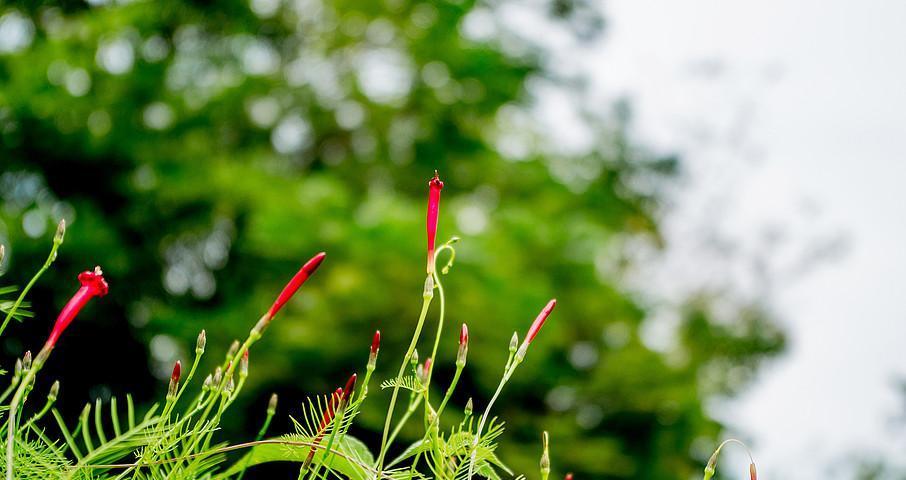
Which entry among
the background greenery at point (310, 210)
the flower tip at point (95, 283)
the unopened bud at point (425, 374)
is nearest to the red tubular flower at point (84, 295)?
the flower tip at point (95, 283)

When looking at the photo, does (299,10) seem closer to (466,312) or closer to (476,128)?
(476,128)

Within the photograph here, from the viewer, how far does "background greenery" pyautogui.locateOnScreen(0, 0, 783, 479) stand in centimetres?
642

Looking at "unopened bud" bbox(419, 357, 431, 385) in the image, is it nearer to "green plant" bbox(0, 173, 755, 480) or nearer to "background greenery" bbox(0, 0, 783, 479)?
"green plant" bbox(0, 173, 755, 480)

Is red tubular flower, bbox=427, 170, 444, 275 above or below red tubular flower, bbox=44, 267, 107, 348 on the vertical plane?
above

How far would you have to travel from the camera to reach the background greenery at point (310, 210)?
21.1ft

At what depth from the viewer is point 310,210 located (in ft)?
23.0

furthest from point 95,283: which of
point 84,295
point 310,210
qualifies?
point 310,210

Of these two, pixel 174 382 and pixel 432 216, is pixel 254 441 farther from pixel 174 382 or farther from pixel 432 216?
pixel 432 216

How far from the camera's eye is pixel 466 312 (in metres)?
6.27

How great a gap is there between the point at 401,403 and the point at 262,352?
4.22 ft

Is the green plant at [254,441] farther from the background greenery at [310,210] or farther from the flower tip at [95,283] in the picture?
the background greenery at [310,210]

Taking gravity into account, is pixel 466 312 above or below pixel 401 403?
above

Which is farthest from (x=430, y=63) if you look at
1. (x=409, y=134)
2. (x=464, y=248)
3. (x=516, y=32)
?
(x=464, y=248)

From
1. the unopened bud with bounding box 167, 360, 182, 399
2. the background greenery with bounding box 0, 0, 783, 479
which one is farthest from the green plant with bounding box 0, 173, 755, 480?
the background greenery with bounding box 0, 0, 783, 479
